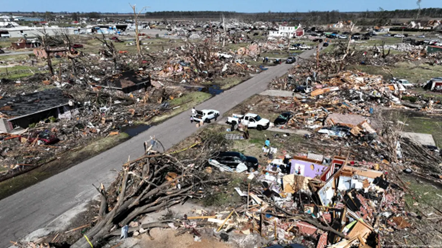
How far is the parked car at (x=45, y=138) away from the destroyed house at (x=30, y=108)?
2.13 metres

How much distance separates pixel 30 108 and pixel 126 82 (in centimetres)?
1046

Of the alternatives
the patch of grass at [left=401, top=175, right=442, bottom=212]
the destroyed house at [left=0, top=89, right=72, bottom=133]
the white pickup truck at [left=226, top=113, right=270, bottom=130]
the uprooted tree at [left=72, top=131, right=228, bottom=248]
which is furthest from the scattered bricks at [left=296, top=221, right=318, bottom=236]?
the destroyed house at [left=0, top=89, right=72, bottom=133]

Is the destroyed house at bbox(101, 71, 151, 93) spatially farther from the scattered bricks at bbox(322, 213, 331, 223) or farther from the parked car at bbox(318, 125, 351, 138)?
the scattered bricks at bbox(322, 213, 331, 223)

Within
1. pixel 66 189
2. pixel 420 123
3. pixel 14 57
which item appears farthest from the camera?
pixel 14 57

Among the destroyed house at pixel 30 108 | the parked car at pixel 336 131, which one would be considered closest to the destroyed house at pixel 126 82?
the destroyed house at pixel 30 108

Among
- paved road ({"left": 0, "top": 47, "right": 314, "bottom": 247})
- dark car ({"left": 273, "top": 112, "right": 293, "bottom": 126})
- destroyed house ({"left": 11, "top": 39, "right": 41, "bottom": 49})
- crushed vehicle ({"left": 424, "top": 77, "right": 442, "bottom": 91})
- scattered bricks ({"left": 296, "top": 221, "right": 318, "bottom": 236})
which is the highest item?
destroyed house ({"left": 11, "top": 39, "right": 41, "bottom": 49})

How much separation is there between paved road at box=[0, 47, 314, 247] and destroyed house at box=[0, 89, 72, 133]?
8.44m

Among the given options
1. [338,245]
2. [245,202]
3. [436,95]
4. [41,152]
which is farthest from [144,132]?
[436,95]

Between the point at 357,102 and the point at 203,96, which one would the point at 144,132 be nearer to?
the point at 203,96

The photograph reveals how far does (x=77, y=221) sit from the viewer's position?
12703 millimetres

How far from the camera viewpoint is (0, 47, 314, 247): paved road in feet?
41.6

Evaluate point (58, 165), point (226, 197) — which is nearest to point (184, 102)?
point (58, 165)

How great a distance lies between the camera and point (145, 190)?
12.8 metres

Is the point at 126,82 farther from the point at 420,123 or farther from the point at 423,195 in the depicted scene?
the point at 420,123
